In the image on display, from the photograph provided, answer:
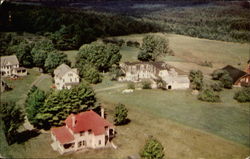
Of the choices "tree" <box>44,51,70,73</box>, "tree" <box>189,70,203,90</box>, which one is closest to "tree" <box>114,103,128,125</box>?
"tree" <box>189,70,203,90</box>

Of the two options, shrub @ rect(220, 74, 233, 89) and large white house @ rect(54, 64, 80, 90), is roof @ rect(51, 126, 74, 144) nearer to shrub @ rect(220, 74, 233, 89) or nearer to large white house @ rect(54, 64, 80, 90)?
large white house @ rect(54, 64, 80, 90)

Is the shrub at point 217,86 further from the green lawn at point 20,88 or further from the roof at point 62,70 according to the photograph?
the green lawn at point 20,88

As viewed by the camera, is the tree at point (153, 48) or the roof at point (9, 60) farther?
the roof at point (9, 60)

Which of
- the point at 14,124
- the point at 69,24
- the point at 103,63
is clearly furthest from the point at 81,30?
the point at 14,124

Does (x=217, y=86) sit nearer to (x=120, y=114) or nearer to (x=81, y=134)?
(x=120, y=114)

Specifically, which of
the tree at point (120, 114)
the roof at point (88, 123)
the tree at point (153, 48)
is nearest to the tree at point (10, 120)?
the roof at point (88, 123)

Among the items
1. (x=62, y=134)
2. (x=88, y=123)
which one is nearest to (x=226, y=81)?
(x=88, y=123)
